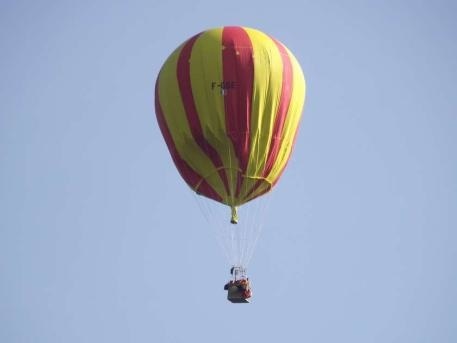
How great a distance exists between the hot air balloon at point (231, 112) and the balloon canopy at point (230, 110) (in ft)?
0.09

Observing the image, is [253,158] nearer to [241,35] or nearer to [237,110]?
[237,110]

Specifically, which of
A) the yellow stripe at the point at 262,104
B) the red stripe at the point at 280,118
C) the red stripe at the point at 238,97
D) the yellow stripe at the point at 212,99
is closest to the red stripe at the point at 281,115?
the red stripe at the point at 280,118

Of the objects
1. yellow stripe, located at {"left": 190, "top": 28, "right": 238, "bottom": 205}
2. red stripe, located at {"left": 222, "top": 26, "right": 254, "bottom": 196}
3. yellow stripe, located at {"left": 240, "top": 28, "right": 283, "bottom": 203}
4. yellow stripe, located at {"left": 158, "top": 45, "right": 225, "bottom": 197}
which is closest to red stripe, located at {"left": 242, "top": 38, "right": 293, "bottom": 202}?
yellow stripe, located at {"left": 240, "top": 28, "right": 283, "bottom": 203}

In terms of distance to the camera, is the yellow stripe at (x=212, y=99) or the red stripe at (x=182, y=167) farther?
the red stripe at (x=182, y=167)

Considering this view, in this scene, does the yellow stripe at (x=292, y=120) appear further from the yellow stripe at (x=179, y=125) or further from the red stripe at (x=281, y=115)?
the yellow stripe at (x=179, y=125)

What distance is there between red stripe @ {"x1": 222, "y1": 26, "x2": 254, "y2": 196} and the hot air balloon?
3cm

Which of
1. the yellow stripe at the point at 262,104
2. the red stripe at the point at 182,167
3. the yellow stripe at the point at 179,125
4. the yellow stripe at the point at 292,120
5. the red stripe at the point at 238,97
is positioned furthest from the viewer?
the red stripe at the point at 182,167

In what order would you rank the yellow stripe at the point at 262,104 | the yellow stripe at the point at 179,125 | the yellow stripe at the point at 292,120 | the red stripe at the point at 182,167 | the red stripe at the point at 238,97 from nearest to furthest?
the red stripe at the point at 238,97
the yellow stripe at the point at 262,104
the yellow stripe at the point at 179,125
the yellow stripe at the point at 292,120
the red stripe at the point at 182,167

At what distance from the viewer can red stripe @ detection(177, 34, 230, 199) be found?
96.4 ft

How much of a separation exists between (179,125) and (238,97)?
6.07 feet

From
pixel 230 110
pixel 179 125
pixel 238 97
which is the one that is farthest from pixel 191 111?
pixel 238 97

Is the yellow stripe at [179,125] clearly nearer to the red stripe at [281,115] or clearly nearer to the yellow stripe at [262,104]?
the yellow stripe at [262,104]

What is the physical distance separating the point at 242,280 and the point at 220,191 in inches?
111

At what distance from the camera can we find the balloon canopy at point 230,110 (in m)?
29.2
